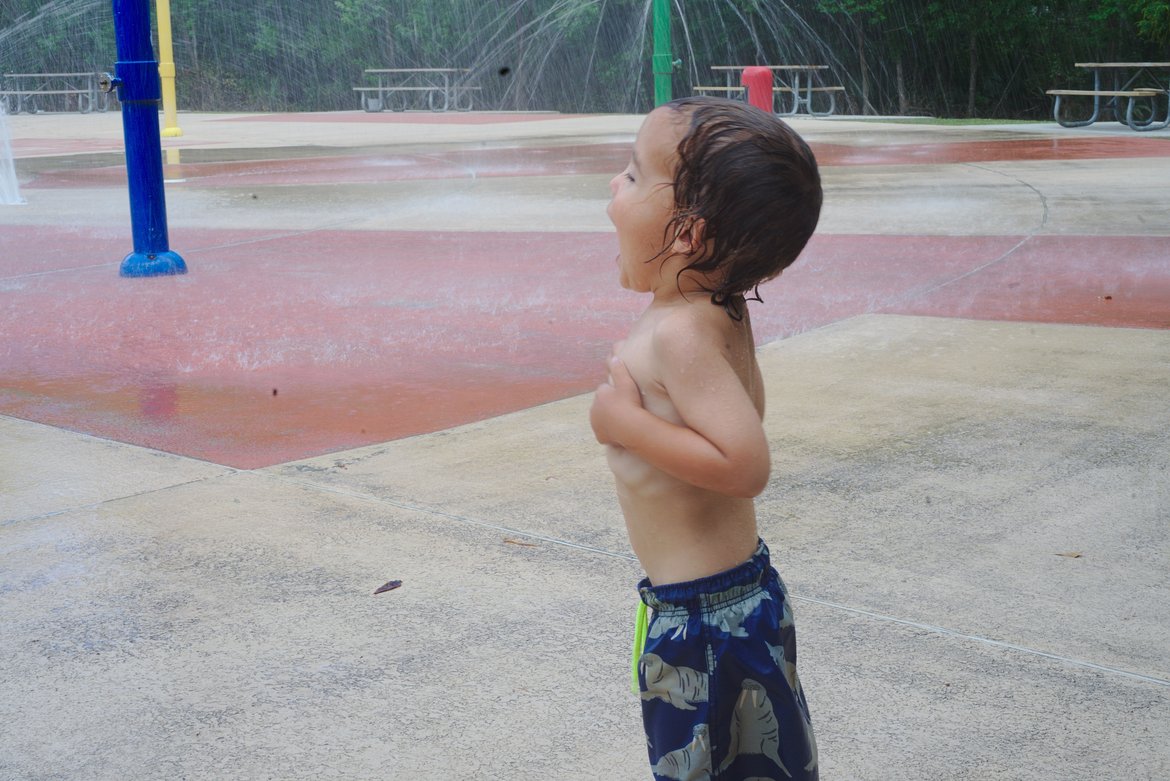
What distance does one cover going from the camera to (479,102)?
133 feet

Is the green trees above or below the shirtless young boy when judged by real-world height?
above

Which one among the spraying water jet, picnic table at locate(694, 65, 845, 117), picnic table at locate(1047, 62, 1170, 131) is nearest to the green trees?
picnic table at locate(1047, 62, 1170, 131)

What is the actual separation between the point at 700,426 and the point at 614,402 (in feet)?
0.42

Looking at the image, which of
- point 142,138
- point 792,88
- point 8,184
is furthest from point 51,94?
point 142,138

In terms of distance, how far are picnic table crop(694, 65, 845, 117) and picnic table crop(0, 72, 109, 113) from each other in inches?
697

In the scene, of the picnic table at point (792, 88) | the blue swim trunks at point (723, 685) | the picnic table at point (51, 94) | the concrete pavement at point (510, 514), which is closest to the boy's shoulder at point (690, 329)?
the blue swim trunks at point (723, 685)

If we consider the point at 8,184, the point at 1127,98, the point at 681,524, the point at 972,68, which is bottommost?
the point at 8,184

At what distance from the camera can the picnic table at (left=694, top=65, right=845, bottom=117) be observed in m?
29.1

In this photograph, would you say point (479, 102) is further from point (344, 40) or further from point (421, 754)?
point (421, 754)

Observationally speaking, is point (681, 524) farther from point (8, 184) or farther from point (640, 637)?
point (8, 184)

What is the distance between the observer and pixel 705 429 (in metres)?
1.84

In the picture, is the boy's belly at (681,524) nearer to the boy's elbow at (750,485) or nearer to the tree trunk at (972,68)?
the boy's elbow at (750,485)

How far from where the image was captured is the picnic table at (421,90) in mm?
36656

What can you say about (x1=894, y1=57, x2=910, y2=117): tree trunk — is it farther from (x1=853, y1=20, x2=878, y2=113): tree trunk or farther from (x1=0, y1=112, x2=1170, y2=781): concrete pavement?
(x1=0, y1=112, x2=1170, y2=781): concrete pavement
